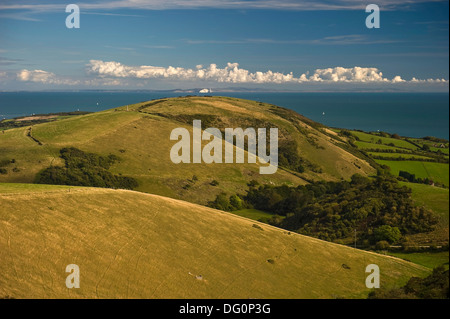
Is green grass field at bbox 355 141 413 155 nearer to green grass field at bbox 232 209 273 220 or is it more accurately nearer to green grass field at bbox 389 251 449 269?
green grass field at bbox 232 209 273 220

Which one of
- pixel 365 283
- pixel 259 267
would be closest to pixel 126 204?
pixel 259 267

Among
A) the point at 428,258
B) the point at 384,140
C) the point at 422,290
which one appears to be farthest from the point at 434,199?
the point at 384,140

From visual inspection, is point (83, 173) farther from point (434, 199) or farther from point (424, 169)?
point (424, 169)

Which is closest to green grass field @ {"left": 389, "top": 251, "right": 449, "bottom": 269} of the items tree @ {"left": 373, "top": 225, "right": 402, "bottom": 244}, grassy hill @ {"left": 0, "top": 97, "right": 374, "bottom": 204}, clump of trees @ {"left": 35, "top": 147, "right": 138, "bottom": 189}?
tree @ {"left": 373, "top": 225, "right": 402, "bottom": 244}

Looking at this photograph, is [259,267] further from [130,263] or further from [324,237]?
[324,237]

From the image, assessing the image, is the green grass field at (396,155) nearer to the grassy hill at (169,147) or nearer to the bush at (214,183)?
the grassy hill at (169,147)
